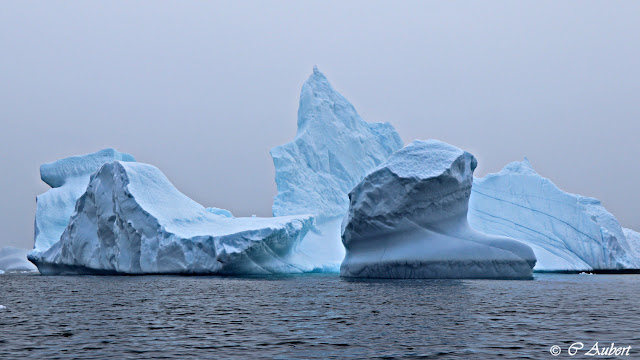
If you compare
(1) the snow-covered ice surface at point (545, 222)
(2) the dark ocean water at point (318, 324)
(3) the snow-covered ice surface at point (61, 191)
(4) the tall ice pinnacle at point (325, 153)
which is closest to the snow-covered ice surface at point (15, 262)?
(3) the snow-covered ice surface at point (61, 191)

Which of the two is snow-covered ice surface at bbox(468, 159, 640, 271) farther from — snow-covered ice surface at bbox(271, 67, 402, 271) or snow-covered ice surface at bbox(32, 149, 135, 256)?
snow-covered ice surface at bbox(32, 149, 135, 256)

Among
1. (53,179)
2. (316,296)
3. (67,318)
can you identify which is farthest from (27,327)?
(53,179)

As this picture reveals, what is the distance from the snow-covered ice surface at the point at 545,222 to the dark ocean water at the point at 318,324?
14448 millimetres

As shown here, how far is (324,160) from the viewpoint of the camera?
36.1 meters

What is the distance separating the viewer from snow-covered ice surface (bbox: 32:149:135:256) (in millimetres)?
35906

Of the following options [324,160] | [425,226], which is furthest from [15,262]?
[425,226]

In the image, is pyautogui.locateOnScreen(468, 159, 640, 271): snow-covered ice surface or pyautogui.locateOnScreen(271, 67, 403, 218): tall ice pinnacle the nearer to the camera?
pyautogui.locateOnScreen(468, 159, 640, 271): snow-covered ice surface

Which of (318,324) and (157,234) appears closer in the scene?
(318,324)

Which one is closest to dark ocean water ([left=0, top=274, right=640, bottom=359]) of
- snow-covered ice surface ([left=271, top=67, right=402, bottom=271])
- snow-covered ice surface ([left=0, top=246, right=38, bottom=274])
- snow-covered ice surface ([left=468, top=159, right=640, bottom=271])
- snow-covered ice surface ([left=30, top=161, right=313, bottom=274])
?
snow-covered ice surface ([left=30, top=161, right=313, bottom=274])

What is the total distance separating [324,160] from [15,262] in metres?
31.9

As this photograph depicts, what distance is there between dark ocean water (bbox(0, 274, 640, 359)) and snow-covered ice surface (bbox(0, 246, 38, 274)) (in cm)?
3991

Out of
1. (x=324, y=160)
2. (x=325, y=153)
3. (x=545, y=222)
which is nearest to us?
(x=545, y=222)

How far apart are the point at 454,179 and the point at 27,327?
50.5ft

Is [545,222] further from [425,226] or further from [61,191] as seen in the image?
[61,191]
